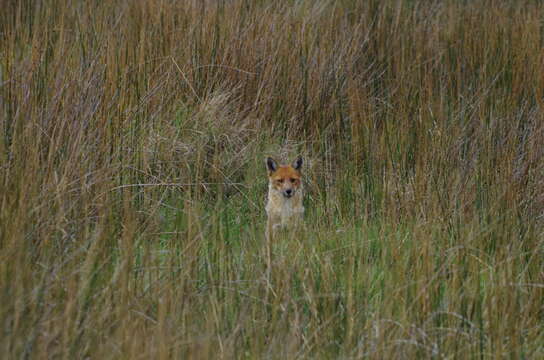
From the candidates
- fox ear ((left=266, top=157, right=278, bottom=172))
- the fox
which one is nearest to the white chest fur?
the fox

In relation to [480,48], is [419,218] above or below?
below

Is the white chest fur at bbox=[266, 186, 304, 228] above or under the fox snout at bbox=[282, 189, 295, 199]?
under

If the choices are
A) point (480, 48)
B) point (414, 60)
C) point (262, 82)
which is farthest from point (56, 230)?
point (480, 48)

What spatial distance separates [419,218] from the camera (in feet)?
12.7

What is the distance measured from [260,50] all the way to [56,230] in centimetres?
297

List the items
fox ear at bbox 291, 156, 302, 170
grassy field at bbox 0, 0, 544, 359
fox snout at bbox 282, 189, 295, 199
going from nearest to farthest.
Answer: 1. grassy field at bbox 0, 0, 544, 359
2. fox snout at bbox 282, 189, 295, 199
3. fox ear at bbox 291, 156, 302, 170

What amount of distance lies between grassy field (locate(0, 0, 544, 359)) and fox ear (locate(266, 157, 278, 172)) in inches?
5.4

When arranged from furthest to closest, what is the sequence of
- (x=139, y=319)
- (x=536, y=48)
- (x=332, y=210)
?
(x=536, y=48) → (x=332, y=210) → (x=139, y=319)

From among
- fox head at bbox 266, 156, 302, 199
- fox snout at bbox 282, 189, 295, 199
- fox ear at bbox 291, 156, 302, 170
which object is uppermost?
fox ear at bbox 291, 156, 302, 170

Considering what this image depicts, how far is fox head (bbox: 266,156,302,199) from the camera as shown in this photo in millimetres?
4609

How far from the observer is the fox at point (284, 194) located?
428cm

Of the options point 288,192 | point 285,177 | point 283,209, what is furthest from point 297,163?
point 283,209

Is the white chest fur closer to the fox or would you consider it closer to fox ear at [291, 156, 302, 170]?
the fox

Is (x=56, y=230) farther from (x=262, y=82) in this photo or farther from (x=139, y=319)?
(x=262, y=82)
